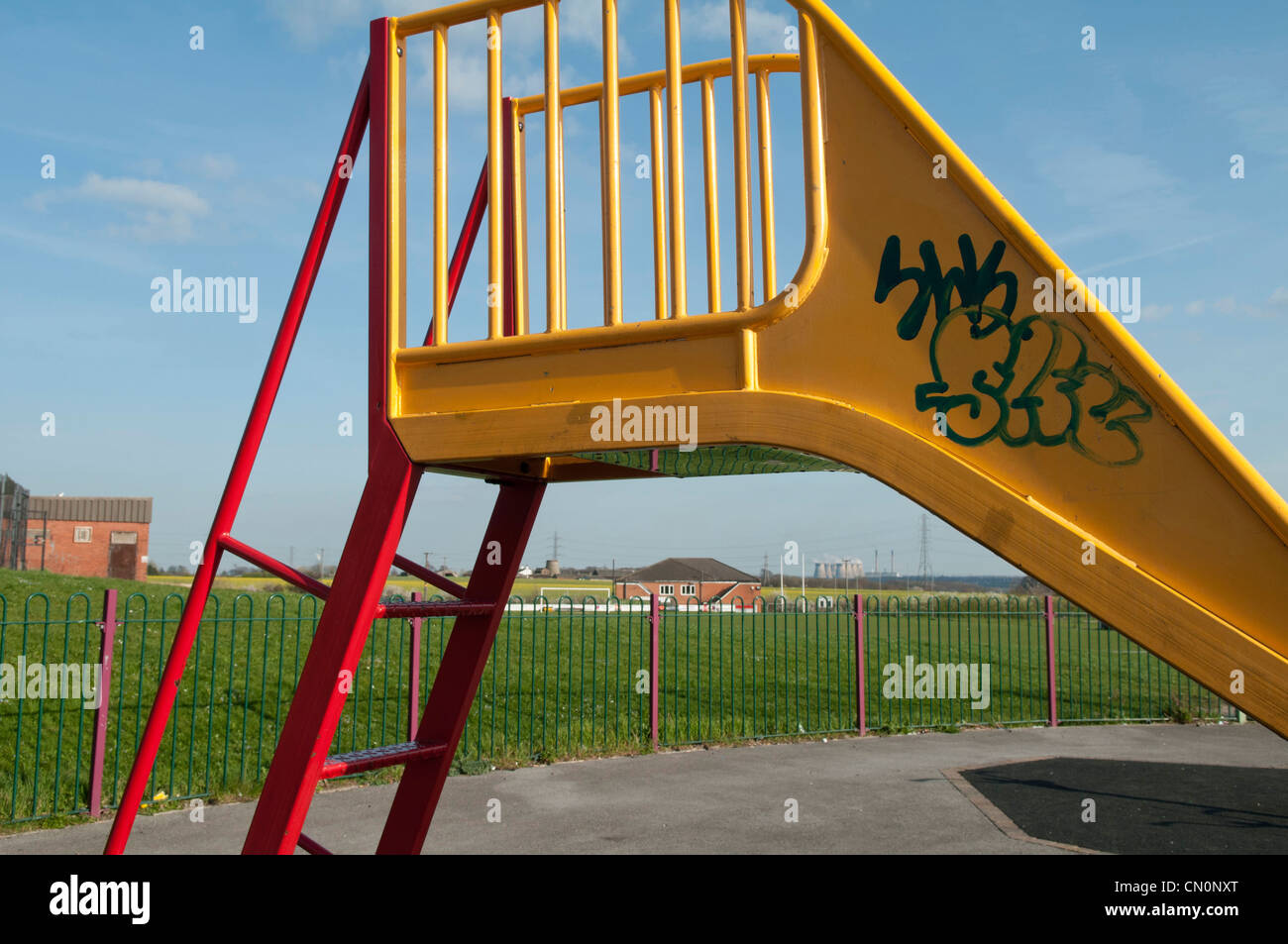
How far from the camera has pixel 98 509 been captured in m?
59.0

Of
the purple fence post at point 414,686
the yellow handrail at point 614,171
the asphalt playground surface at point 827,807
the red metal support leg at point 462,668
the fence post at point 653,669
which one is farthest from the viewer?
the fence post at point 653,669

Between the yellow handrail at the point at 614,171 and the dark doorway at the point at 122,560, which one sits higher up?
the yellow handrail at the point at 614,171

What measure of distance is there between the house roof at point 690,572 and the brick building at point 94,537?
2895cm

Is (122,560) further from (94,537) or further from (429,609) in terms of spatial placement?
(429,609)

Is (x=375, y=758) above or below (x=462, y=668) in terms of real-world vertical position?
below

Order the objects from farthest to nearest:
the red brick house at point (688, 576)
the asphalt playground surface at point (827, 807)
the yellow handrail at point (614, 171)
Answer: the red brick house at point (688, 576) → the asphalt playground surface at point (827, 807) → the yellow handrail at point (614, 171)

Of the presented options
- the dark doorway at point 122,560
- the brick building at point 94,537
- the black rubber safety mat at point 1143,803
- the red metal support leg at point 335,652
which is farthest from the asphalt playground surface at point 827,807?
the dark doorway at point 122,560

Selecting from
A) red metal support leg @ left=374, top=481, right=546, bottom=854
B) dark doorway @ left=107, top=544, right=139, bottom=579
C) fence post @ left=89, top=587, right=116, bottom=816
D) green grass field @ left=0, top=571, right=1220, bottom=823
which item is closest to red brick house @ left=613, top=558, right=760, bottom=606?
dark doorway @ left=107, top=544, right=139, bottom=579

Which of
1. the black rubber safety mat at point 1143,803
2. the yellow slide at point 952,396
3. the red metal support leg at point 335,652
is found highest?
the yellow slide at point 952,396

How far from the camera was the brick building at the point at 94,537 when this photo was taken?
2183 inches

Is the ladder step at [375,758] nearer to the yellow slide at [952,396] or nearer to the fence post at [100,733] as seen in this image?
the yellow slide at [952,396]

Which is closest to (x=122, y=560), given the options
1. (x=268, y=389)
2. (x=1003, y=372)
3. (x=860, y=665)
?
(x=860, y=665)

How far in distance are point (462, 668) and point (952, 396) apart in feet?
8.12

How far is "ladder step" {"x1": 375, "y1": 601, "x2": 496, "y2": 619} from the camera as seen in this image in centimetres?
374
